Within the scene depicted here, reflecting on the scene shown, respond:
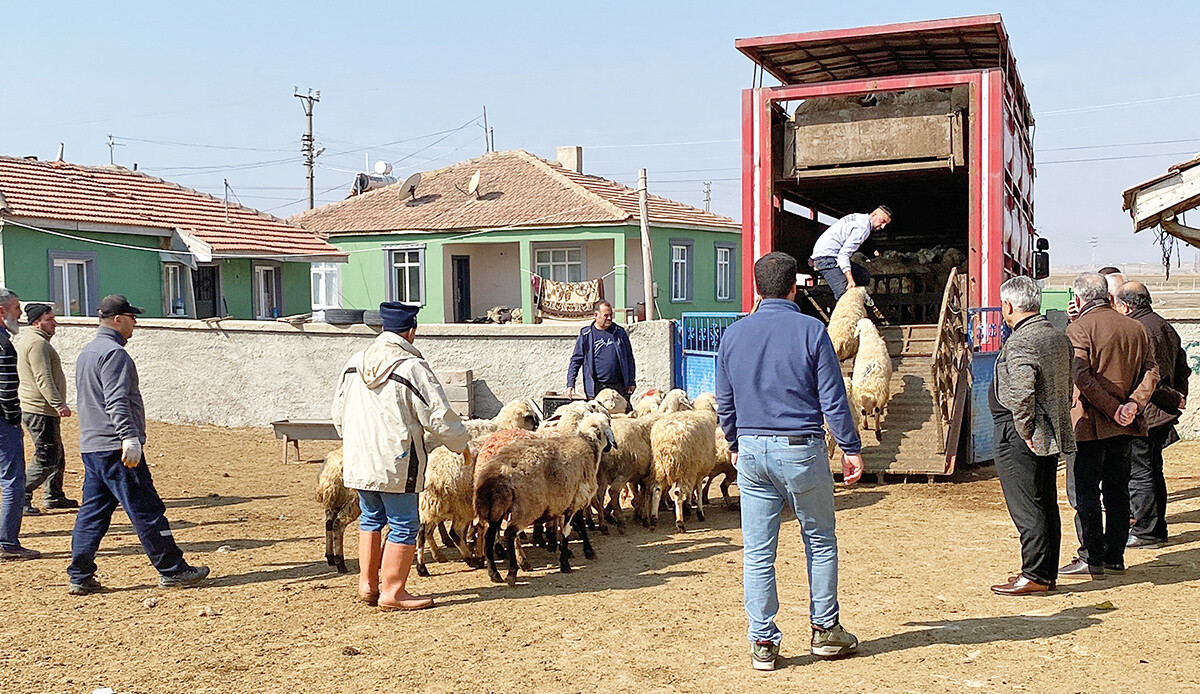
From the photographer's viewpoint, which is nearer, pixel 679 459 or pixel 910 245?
pixel 679 459

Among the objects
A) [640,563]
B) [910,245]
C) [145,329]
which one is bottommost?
[640,563]

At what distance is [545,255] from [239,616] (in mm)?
23719

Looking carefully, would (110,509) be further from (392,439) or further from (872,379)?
(872,379)

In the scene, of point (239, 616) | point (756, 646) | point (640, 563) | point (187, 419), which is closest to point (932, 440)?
point (640, 563)

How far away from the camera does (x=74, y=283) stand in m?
20.5

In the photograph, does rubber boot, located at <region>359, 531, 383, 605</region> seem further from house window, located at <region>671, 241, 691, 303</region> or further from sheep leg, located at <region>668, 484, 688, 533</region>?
house window, located at <region>671, 241, 691, 303</region>

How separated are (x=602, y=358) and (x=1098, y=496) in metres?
5.52

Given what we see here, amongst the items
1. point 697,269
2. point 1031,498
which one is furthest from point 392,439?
point 697,269

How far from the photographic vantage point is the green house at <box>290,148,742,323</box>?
94.6 ft

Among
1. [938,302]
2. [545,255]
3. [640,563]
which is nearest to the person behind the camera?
[640,563]

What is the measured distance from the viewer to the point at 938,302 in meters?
13.8

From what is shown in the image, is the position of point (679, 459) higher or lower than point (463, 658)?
higher

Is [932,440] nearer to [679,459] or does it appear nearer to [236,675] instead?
[679,459]

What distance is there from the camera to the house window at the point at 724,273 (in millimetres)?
32500
